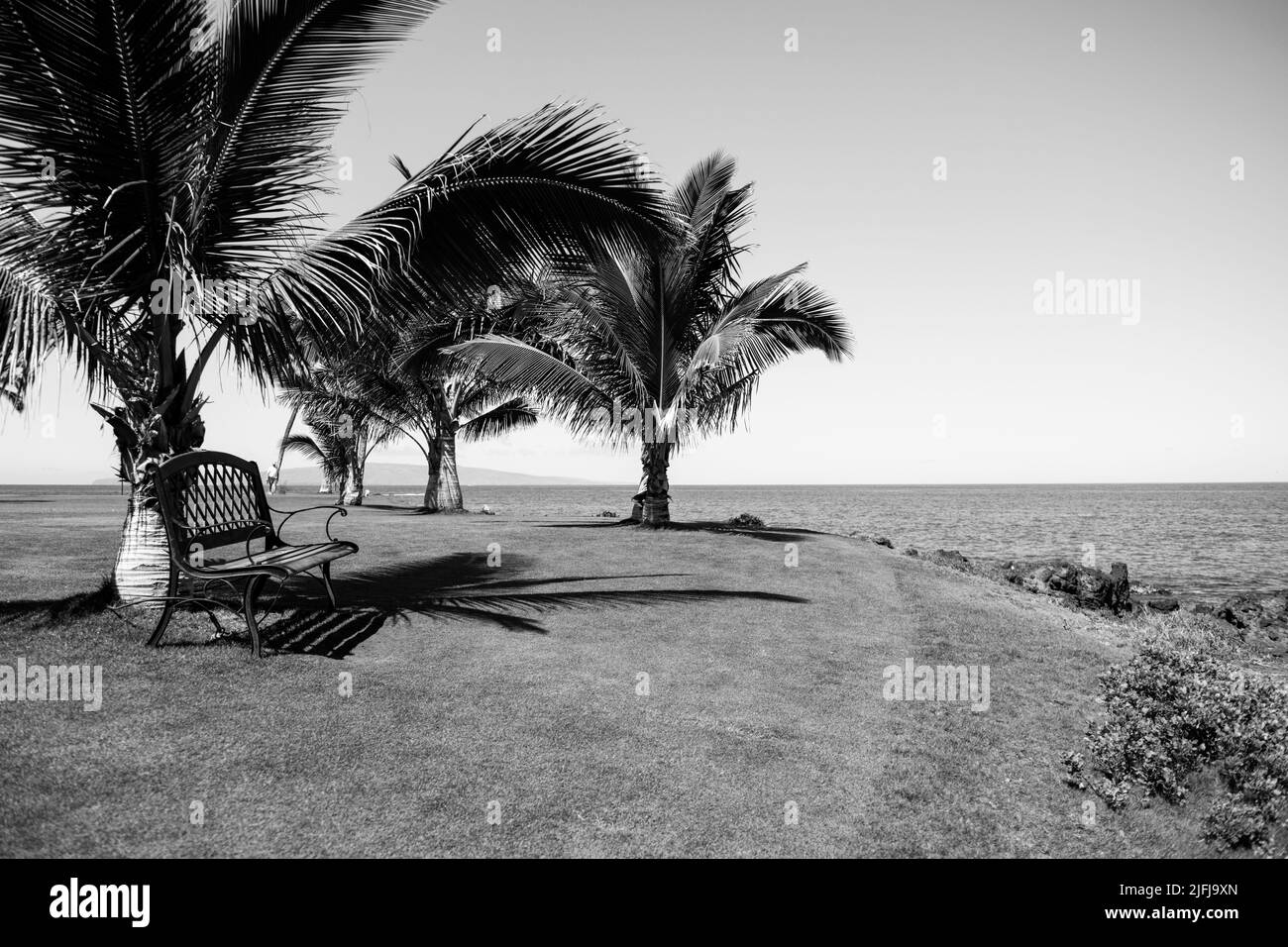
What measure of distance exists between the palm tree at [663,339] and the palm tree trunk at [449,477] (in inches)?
398

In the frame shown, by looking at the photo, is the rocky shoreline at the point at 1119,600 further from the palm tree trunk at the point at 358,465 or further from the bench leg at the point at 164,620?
the palm tree trunk at the point at 358,465

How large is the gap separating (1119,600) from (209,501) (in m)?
17.1

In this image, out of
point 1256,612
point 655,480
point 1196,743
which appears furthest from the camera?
point 655,480

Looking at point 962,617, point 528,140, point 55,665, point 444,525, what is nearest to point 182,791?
point 55,665

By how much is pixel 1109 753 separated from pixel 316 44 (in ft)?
28.5

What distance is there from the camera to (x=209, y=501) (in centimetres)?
632

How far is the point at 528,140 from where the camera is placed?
22.3 ft

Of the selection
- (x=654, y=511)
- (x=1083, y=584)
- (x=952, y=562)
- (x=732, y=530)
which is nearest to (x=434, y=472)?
(x=654, y=511)

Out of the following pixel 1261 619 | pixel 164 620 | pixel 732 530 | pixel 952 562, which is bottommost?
pixel 1261 619

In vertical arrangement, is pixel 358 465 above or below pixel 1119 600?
above

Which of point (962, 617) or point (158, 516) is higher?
point (158, 516)

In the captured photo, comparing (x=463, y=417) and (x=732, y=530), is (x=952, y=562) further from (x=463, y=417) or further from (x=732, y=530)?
(x=463, y=417)

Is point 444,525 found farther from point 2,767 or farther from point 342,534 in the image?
point 2,767
